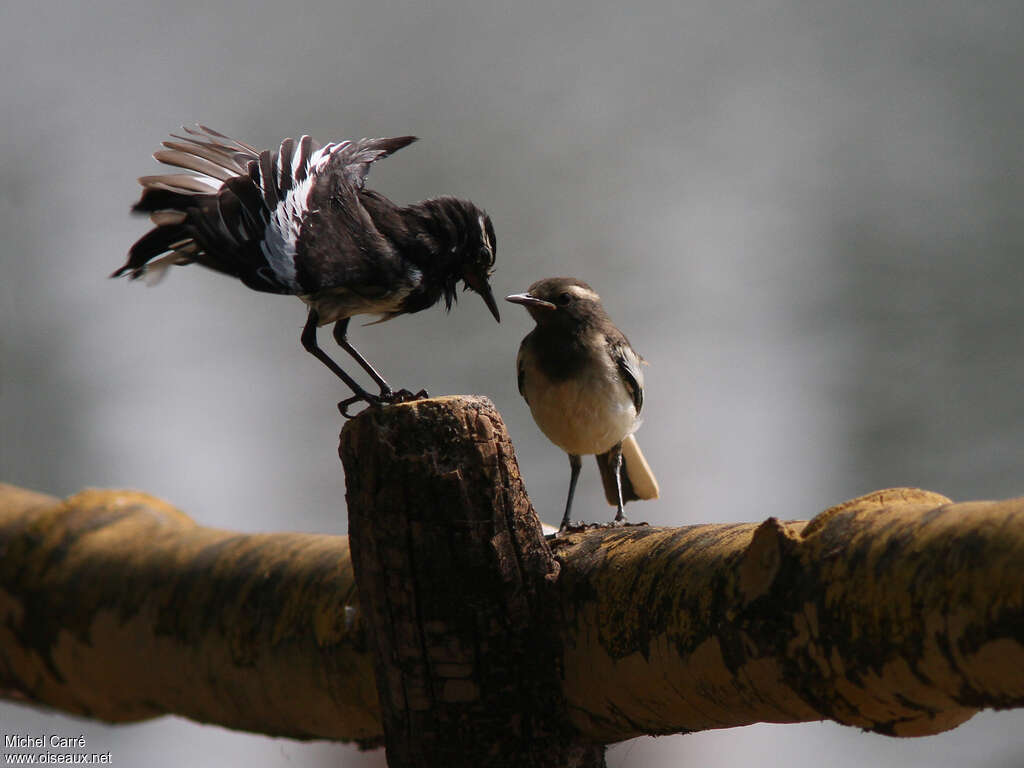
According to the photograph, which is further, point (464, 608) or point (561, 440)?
point (561, 440)

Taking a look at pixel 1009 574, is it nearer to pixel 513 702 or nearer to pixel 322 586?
pixel 513 702

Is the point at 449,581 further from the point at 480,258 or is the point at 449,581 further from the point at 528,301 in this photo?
the point at 528,301

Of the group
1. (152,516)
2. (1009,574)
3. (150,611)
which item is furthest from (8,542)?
(1009,574)

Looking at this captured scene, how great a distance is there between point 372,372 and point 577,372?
0.97 m

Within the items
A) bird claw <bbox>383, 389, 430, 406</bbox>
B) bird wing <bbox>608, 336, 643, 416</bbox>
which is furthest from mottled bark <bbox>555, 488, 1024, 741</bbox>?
bird wing <bbox>608, 336, 643, 416</bbox>

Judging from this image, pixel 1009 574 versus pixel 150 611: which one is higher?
pixel 1009 574

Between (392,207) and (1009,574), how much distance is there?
5.69ft

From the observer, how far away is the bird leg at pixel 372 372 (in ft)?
8.29

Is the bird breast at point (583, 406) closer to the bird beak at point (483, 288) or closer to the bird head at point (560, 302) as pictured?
the bird head at point (560, 302)

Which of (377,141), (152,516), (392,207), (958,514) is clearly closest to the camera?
(958,514)

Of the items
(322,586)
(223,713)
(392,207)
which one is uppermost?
(392,207)

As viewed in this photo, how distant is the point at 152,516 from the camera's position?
3.60 metres

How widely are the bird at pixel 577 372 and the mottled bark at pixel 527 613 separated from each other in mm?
1014

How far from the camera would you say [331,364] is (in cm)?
264
